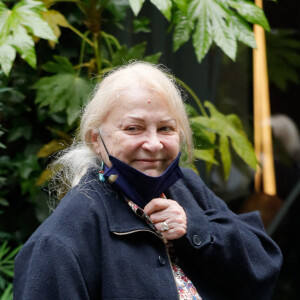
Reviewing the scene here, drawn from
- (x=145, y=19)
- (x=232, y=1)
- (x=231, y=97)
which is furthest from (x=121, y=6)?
(x=231, y=97)

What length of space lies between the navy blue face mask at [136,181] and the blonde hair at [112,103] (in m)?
0.14

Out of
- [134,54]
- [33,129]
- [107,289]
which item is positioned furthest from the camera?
[33,129]

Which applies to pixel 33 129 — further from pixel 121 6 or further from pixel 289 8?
pixel 289 8

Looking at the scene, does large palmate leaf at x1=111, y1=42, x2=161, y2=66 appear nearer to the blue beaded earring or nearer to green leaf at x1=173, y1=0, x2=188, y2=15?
green leaf at x1=173, y1=0, x2=188, y2=15

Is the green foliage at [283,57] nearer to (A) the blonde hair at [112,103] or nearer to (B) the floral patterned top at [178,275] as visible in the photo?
(A) the blonde hair at [112,103]

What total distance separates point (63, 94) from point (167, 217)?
4.08 ft

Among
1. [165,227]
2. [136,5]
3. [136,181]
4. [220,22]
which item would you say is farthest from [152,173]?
[220,22]

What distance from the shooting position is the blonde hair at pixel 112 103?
157cm

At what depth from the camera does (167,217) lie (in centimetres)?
153

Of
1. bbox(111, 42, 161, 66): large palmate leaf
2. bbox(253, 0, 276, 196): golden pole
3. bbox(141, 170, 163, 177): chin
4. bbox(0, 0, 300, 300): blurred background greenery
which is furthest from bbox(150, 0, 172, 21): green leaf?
bbox(253, 0, 276, 196): golden pole

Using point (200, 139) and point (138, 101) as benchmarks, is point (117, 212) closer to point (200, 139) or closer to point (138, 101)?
point (138, 101)

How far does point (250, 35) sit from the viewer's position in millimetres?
2379

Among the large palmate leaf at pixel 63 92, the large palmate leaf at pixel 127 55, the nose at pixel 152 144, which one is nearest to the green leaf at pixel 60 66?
the large palmate leaf at pixel 63 92

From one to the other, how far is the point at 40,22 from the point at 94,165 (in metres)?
0.79
